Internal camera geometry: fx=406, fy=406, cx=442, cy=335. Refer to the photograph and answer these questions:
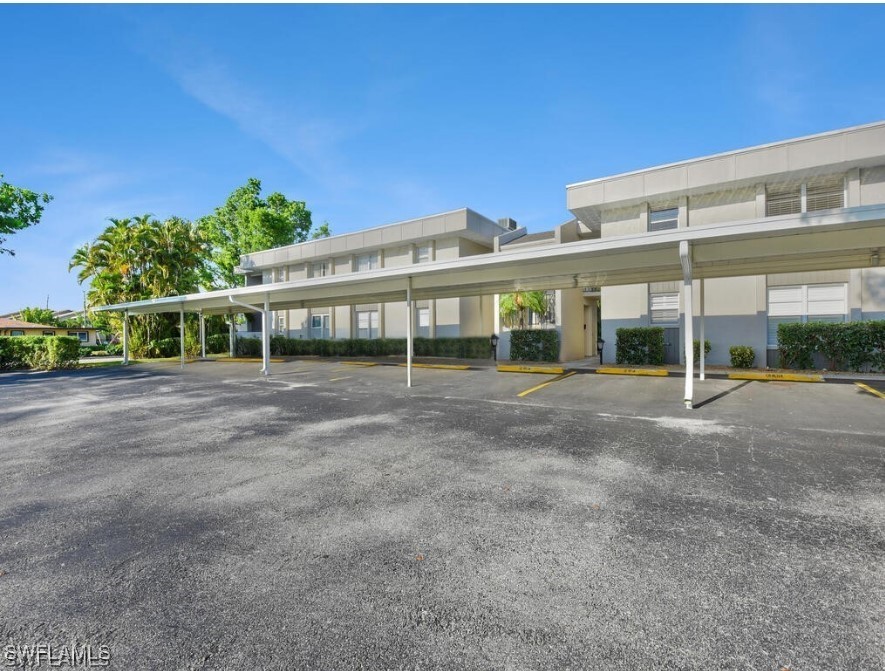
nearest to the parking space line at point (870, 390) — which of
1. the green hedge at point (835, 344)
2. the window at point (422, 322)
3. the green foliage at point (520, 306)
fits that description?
the green hedge at point (835, 344)

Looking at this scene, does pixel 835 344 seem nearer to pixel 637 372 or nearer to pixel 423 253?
pixel 637 372

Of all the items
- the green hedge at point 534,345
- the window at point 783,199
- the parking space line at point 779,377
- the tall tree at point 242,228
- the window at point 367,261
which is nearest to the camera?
the parking space line at point 779,377

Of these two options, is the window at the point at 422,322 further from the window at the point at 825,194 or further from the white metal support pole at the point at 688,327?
the window at the point at 825,194

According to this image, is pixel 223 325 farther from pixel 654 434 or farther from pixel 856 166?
pixel 856 166

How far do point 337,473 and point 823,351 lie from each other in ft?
46.5

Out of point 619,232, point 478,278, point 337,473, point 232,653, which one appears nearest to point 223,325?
point 478,278

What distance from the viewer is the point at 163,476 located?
171 inches

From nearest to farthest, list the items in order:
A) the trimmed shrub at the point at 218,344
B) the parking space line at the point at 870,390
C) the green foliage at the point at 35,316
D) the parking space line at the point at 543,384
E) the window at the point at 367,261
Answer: the parking space line at the point at 870,390, the parking space line at the point at 543,384, the window at the point at 367,261, the trimmed shrub at the point at 218,344, the green foliage at the point at 35,316

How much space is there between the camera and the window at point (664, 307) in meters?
14.3

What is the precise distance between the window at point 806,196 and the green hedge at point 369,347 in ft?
37.4

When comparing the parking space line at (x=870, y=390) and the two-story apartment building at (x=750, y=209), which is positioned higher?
the two-story apartment building at (x=750, y=209)

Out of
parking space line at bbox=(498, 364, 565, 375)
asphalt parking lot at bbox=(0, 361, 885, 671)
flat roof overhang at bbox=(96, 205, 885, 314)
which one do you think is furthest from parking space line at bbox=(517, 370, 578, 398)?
asphalt parking lot at bbox=(0, 361, 885, 671)

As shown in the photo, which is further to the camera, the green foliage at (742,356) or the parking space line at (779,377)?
the green foliage at (742,356)

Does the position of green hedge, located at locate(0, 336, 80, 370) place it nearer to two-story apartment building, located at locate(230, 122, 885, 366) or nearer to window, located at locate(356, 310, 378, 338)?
window, located at locate(356, 310, 378, 338)
